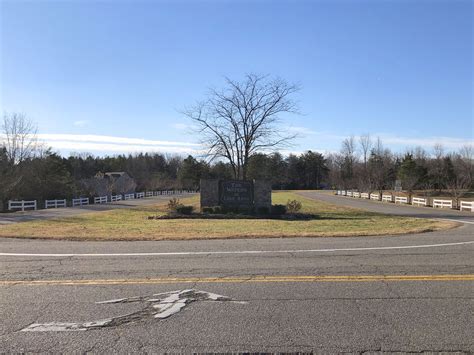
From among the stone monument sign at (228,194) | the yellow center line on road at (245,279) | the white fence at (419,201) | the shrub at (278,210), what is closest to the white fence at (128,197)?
the white fence at (419,201)

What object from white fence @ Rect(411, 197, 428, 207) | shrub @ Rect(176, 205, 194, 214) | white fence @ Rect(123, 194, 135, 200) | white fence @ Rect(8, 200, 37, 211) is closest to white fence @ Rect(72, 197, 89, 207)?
white fence @ Rect(8, 200, 37, 211)

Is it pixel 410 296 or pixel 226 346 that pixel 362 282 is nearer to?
pixel 410 296

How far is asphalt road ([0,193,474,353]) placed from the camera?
4.87 meters

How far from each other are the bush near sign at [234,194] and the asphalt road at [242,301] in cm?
2069

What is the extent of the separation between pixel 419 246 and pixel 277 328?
27.1 feet

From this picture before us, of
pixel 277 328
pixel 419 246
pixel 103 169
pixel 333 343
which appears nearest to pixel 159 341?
pixel 277 328

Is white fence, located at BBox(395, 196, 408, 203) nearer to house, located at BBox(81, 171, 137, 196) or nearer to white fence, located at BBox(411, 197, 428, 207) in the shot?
white fence, located at BBox(411, 197, 428, 207)

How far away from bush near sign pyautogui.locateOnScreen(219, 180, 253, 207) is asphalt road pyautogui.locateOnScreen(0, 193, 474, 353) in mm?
20691

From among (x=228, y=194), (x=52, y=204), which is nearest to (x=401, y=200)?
(x=228, y=194)

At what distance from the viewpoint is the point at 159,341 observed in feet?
15.9

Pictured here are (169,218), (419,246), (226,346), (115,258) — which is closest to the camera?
(226,346)

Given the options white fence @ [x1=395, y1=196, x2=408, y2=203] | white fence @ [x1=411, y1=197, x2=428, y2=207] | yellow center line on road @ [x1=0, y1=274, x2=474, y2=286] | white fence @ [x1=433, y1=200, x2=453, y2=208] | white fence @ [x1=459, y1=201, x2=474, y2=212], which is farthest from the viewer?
white fence @ [x1=395, y1=196, x2=408, y2=203]

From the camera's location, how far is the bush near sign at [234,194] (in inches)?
1264

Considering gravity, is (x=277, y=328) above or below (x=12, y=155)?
below
